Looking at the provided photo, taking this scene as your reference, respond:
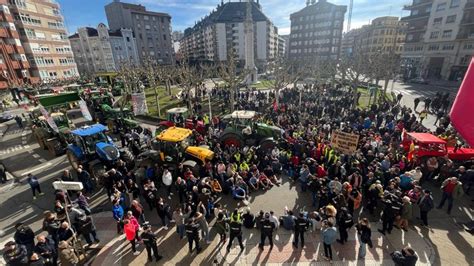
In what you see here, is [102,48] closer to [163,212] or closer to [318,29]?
[318,29]

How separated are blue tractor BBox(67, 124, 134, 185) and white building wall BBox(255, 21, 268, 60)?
74.2 m

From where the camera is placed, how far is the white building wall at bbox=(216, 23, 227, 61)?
3044 inches

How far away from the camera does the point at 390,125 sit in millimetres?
15164

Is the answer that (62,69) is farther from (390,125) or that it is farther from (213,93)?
(390,125)

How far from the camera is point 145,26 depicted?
73.5 m

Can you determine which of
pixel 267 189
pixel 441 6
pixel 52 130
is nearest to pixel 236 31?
pixel 441 6

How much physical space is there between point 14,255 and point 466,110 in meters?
10.8

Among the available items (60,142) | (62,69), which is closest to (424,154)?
(60,142)

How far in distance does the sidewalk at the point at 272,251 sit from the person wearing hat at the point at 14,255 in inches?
68.2

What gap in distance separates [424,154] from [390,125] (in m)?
4.58

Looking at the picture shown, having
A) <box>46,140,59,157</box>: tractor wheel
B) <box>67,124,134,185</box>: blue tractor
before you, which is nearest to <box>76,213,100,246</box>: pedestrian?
<box>67,124,134,185</box>: blue tractor

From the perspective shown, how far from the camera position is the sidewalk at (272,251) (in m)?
7.02

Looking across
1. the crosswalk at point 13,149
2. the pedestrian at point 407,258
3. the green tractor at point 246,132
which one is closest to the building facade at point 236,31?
the crosswalk at point 13,149

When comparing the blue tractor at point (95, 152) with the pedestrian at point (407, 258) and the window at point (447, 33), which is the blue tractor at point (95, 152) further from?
the window at point (447, 33)
